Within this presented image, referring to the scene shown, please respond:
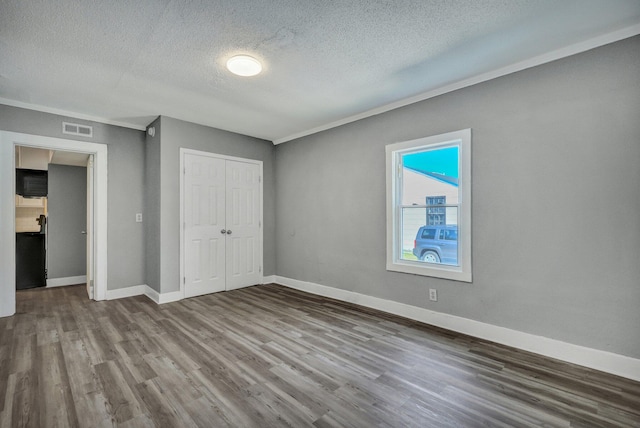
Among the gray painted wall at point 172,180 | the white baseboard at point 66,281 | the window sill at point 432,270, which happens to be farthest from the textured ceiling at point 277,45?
the white baseboard at point 66,281

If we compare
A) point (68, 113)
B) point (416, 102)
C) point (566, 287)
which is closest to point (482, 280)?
point (566, 287)

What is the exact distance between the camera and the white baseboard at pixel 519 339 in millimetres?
2244

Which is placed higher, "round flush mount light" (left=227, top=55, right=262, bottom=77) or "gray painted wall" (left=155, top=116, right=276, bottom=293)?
"round flush mount light" (left=227, top=55, right=262, bottom=77)

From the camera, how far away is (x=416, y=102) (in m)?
3.49

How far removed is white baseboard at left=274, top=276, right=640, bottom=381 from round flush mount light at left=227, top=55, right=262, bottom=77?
10.0 feet

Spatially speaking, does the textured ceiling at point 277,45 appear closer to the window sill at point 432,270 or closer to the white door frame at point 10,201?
the white door frame at point 10,201

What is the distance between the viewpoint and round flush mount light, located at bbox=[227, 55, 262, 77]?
2.60 meters

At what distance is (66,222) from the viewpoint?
18.0 ft

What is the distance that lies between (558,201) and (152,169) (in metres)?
5.05

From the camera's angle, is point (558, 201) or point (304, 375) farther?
point (558, 201)

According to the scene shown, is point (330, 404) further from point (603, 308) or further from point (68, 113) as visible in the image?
point (68, 113)

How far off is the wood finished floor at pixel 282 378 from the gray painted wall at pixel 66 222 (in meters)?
2.11

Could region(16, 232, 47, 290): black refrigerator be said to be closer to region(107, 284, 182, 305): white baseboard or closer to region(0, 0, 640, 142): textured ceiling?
region(107, 284, 182, 305): white baseboard

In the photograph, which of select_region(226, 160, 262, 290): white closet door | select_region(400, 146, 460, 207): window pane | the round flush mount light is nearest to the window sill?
select_region(400, 146, 460, 207): window pane
